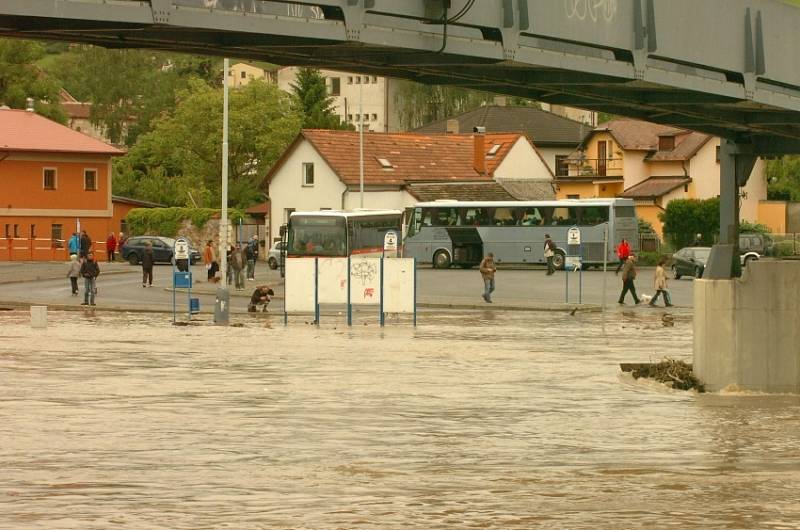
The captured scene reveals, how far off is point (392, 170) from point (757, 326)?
2311 inches

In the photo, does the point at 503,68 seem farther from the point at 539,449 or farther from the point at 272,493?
the point at 272,493

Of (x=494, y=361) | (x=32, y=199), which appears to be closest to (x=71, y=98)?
(x=32, y=199)

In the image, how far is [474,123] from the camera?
118500 millimetres

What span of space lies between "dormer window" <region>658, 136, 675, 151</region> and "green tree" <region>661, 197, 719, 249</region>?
1291 centimetres

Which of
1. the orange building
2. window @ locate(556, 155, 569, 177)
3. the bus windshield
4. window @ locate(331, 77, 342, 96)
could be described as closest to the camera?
the bus windshield

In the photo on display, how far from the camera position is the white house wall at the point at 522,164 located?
90.9 meters

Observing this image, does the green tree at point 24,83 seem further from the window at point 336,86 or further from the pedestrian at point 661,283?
the window at point 336,86

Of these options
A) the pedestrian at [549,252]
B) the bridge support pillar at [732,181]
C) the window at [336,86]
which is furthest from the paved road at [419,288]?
the window at [336,86]

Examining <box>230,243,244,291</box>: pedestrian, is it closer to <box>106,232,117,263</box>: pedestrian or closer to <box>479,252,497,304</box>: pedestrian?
<box>479,252,497,304</box>: pedestrian

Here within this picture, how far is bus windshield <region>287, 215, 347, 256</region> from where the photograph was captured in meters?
61.5

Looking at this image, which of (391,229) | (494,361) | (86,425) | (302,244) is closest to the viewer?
(86,425)

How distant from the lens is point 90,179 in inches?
3489

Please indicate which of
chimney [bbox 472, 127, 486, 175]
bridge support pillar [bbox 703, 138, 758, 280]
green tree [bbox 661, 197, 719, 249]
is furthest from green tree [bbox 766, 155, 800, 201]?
bridge support pillar [bbox 703, 138, 758, 280]

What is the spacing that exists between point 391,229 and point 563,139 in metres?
47.5
